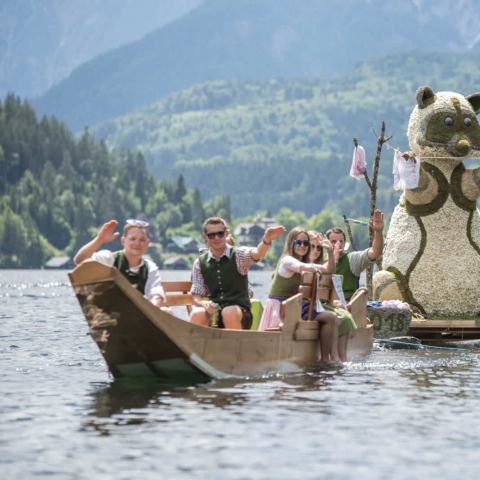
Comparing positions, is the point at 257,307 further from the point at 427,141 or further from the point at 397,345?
the point at 427,141

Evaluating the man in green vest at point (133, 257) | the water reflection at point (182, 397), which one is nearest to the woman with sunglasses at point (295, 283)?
the water reflection at point (182, 397)

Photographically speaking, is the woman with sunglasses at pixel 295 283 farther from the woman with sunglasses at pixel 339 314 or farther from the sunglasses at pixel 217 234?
the sunglasses at pixel 217 234

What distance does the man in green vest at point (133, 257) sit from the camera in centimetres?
1344

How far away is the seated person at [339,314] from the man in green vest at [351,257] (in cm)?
115

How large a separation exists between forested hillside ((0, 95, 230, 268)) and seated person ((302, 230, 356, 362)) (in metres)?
140

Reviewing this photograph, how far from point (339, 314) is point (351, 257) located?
7.13 ft

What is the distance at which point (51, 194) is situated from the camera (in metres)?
178

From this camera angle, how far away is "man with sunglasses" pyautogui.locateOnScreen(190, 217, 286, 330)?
1515cm

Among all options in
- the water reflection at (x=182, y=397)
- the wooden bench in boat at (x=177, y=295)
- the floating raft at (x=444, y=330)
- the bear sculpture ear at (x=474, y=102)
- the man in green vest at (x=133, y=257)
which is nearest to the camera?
the water reflection at (x=182, y=397)

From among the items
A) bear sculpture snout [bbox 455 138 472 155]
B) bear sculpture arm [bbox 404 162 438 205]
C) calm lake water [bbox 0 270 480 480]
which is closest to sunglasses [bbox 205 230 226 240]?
calm lake water [bbox 0 270 480 480]

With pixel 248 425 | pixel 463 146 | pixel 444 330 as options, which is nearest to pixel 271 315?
pixel 248 425

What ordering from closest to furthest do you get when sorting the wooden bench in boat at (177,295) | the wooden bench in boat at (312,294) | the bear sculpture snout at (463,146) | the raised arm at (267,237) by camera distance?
the raised arm at (267,237)
the wooden bench in boat at (312,294)
the wooden bench in boat at (177,295)
the bear sculpture snout at (463,146)

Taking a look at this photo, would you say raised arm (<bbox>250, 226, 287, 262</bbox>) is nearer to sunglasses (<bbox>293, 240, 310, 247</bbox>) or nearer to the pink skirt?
sunglasses (<bbox>293, 240, 310, 247</bbox>)

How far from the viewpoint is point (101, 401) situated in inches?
537
